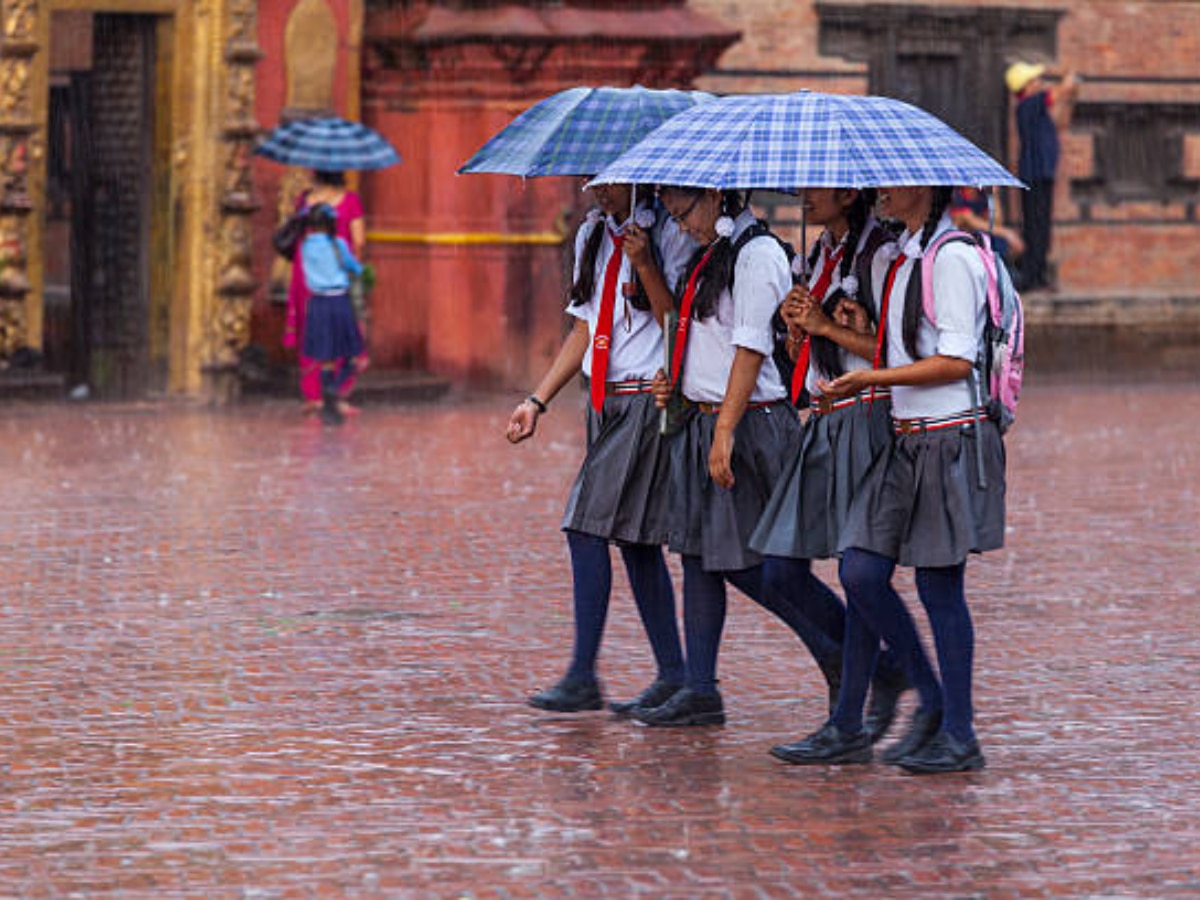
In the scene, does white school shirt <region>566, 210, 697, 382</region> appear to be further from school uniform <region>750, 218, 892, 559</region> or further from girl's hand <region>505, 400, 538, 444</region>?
school uniform <region>750, 218, 892, 559</region>

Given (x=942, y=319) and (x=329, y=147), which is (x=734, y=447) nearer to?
(x=942, y=319)

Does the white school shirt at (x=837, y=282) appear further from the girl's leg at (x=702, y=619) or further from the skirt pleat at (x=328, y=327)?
the skirt pleat at (x=328, y=327)

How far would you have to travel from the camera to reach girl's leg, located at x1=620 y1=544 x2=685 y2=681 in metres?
9.20

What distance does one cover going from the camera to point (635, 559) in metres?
9.19

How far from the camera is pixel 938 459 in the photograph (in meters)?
8.16

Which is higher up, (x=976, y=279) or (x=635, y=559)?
(x=976, y=279)

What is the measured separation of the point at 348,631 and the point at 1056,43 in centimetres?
1805

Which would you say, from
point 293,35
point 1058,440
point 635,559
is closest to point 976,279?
point 635,559

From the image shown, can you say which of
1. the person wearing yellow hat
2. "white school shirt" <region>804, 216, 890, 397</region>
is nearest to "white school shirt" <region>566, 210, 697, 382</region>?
"white school shirt" <region>804, 216, 890, 397</region>

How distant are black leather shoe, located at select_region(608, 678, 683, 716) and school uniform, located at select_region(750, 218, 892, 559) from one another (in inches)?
34.5

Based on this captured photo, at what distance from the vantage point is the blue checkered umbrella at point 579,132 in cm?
923

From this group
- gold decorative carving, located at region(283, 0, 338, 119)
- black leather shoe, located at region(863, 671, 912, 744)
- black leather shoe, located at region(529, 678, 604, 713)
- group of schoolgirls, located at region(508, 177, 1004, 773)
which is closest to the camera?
group of schoolgirls, located at region(508, 177, 1004, 773)

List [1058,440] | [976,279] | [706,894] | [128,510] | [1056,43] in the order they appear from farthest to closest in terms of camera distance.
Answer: [1056,43]
[1058,440]
[128,510]
[976,279]
[706,894]

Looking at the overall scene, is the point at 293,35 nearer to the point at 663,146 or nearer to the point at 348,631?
the point at 348,631
